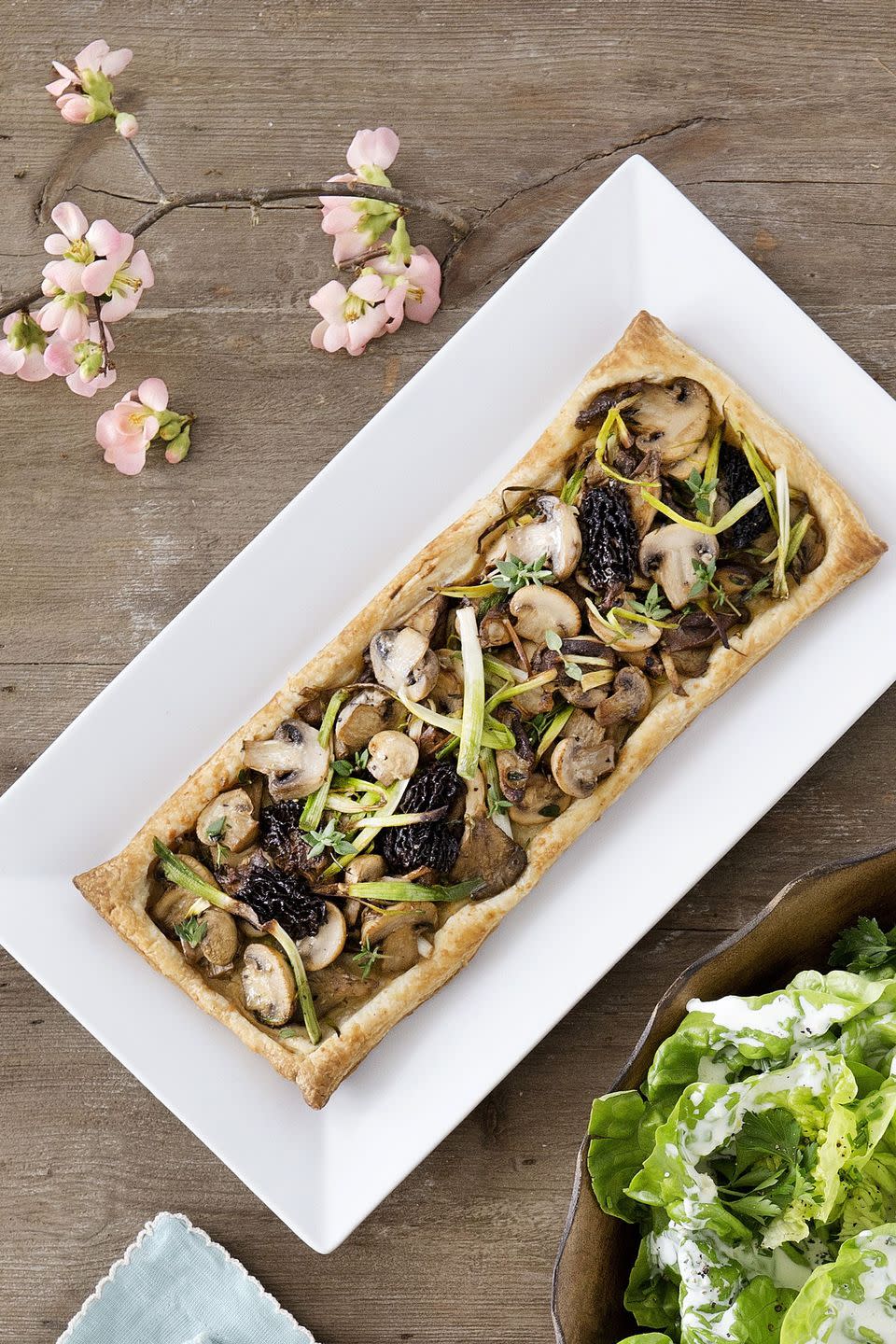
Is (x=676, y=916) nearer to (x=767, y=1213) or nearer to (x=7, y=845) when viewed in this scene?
(x=767, y=1213)

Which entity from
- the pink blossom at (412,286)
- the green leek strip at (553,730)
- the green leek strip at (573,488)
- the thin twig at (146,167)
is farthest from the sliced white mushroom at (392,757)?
the thin twig at (146,167)

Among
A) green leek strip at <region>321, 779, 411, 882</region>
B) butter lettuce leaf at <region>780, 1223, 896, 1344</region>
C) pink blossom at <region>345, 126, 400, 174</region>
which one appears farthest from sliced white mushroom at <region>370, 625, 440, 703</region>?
butter lettuce leaf at <region>780, 1223, 896, 1344</region>

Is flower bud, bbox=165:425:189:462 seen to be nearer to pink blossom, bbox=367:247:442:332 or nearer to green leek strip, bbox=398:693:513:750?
pink blossom, bbox=367:247:442:332

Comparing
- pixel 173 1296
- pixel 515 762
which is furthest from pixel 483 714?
pixel 173 1296

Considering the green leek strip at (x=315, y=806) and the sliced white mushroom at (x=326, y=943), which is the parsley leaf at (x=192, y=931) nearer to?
the sliced white mushroom at (x=326, y=943)

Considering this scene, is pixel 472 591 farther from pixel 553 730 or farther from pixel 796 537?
pixel 796 537

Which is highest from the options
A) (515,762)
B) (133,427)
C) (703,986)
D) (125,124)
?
(125,124)
